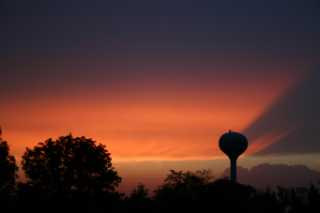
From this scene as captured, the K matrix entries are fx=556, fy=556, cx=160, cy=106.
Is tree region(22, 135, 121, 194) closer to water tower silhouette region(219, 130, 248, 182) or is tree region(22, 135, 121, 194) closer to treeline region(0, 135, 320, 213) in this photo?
treeline region(0, 135, 320, 213)

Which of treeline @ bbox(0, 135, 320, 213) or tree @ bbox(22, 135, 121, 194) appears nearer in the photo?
treeline @ bbox(0, 135, 320, 213)

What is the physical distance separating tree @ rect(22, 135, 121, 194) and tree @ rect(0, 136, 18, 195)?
6172 millimetres

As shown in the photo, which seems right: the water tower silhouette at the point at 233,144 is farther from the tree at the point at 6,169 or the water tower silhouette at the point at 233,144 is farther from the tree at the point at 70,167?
Result: the tree at the point at 6,169

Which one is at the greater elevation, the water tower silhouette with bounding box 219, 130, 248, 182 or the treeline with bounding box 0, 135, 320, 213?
the water tower silhouette with bounding box 219, 130, 248, 182

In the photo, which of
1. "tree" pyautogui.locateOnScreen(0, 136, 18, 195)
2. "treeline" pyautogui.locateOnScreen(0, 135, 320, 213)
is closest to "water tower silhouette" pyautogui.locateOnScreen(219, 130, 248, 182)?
"treeline" pyautogui.locateOnScreen(0, 135, 320, 213)

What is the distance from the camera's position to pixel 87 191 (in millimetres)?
89438

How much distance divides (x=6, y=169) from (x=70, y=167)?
11727 mm

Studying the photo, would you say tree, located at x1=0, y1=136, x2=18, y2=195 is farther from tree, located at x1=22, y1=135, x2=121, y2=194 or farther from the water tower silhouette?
the water tower silhouette

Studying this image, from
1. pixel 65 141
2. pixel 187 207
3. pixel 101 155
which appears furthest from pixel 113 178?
pixel 187 207

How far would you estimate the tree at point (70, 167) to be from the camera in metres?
90.2

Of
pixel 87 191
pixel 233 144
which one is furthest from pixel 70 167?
pixel 233 144

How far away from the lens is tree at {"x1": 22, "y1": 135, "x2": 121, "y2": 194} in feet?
296

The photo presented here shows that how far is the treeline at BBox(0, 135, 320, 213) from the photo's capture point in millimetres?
71312

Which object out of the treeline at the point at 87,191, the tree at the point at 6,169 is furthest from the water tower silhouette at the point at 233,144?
the tree at the point at 6,169
